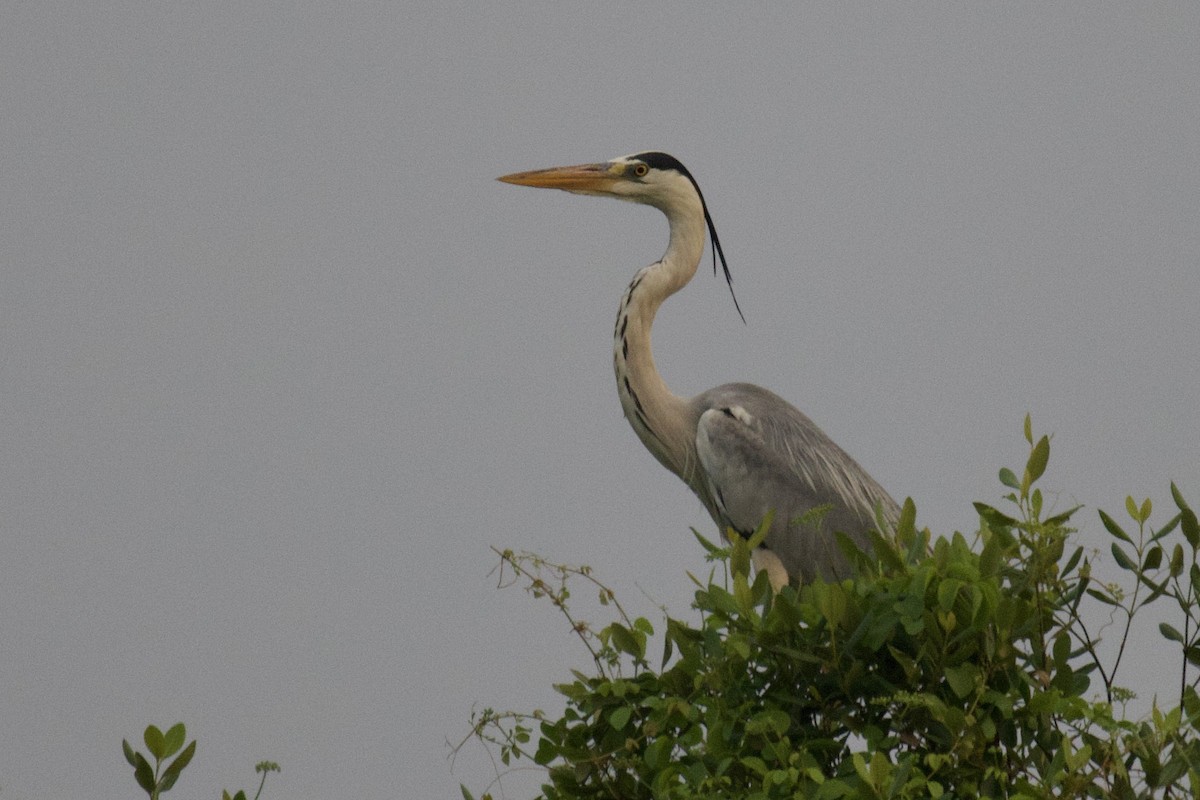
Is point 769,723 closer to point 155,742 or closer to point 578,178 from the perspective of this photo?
point 155,742

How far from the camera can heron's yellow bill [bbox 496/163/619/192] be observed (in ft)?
27.1

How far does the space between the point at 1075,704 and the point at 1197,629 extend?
48cm

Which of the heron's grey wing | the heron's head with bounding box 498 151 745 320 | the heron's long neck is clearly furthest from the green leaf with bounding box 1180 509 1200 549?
the heron's head with bounding box 498 151 745 320

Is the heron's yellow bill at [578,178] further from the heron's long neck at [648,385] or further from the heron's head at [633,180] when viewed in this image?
the heron's long neck at [648,385]

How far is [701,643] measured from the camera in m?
3.30

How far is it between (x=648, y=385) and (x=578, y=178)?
1.31 meters

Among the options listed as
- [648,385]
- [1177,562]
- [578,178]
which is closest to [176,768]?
[1177,562]

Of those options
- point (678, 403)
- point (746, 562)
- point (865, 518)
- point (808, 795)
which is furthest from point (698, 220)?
point (808, 795)

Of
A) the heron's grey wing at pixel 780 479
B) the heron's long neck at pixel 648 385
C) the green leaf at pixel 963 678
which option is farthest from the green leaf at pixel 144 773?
the heron's long neck at pixel 648 385

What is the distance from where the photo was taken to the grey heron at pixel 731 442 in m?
7.09

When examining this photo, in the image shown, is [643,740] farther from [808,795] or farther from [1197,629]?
[1197,629]

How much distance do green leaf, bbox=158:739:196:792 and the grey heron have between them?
Result: 12.8 feet

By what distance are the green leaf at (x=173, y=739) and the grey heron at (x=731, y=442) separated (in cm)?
391

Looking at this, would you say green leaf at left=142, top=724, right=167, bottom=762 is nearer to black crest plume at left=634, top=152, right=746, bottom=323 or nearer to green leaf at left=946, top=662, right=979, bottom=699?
green leaf at left=946, top=662, right=979, bottom=699
